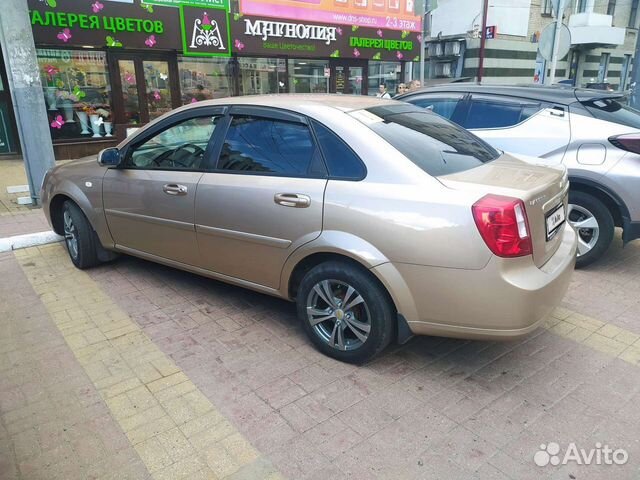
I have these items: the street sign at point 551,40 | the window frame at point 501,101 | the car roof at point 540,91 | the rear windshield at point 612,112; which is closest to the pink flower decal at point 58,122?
the car roof at point 540,91

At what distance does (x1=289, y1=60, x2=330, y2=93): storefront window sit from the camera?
14.1 meters

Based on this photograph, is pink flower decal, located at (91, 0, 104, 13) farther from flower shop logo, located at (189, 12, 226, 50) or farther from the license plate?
the license plate

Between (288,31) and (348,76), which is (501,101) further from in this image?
(348,76)

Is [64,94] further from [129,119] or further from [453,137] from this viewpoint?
[453,137]

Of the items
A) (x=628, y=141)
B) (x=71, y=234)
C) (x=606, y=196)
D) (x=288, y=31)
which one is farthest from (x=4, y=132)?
(x=628, y=141)

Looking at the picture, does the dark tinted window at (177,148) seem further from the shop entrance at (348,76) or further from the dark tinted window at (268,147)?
the shop entrance at (348,76)

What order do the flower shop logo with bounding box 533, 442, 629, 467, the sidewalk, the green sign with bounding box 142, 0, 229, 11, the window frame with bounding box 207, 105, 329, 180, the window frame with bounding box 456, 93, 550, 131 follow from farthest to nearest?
the green sign with bounding box 142, 0, 229, 11, the sidewalk, the window frame with bounding box 456, 93, 550, 131, the window frame with bounding box 207, 105, 329, 180, the flower shop logo with bounding box 533, 442, 629, 467

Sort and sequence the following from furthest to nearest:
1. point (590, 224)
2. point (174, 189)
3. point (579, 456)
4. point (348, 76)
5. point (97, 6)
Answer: point (348, 76) → point (97, 6) → point (590, 224) → point (174, 189) → point (579, 456)

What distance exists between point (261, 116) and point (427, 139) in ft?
3.82

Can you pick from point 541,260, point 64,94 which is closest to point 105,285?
point 541,260

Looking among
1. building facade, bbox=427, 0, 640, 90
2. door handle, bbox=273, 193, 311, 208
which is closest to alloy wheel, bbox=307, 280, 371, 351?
door handle, bbox=273, 193, 311, 208

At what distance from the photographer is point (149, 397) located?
2.94 metres

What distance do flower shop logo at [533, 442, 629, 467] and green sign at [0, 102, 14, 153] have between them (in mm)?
11838

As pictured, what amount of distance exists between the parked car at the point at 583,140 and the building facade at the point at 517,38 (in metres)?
15.3
